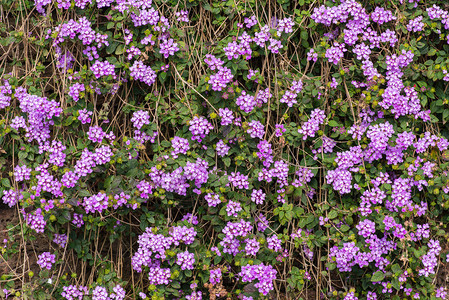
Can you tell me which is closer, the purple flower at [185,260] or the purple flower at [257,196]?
the purple flower at [185,260]

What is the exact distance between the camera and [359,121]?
305cm

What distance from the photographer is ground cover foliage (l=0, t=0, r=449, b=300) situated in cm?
290

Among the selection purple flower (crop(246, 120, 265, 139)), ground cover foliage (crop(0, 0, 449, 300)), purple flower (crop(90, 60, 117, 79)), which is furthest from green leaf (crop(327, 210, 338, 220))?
purple flower (crop(90, 60, 117, 79))

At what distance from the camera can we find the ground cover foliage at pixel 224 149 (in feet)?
9.52

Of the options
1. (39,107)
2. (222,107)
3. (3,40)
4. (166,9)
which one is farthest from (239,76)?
(3,40)

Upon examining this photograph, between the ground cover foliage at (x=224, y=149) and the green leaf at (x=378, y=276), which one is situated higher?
the ground cover foliage at (x=224, y=149)

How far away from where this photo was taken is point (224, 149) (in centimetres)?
296

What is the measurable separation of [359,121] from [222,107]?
0.80 m

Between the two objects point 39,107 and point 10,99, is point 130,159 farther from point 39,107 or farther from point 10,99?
point 10,99

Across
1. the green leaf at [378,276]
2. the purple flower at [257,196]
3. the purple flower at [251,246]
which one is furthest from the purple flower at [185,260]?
the green leaf at [378,276]

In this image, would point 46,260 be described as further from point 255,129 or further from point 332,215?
point 332,215

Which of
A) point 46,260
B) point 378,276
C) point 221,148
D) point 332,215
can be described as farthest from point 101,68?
point 378,276

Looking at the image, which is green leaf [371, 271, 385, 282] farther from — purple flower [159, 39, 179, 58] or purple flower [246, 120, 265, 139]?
purple flower [159, 39, 179, 58]

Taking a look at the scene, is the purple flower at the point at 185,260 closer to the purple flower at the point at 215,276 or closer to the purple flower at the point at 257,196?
the purple flower at the point at 215,276
